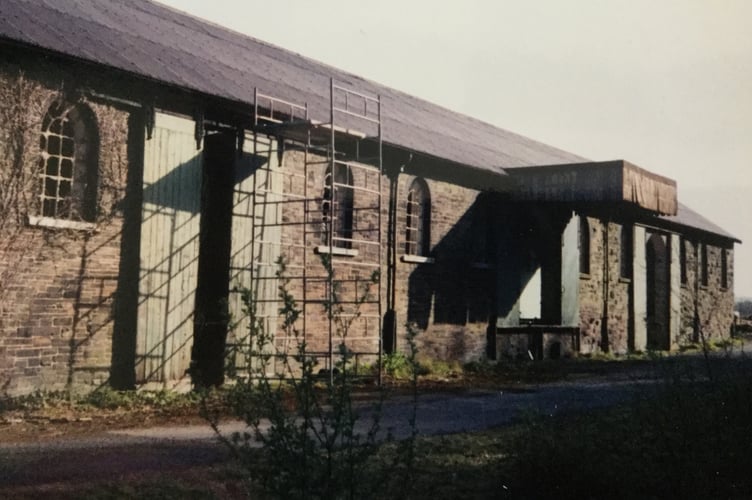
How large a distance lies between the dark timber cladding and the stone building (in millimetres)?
51

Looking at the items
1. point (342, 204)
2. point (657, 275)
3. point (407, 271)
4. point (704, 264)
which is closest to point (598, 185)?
point (407, 271)

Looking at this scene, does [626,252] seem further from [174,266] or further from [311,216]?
[174,266]

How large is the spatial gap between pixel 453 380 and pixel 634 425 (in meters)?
6.85

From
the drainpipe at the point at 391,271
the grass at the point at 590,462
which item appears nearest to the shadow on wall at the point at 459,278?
the drainpipe at the point at 391,271

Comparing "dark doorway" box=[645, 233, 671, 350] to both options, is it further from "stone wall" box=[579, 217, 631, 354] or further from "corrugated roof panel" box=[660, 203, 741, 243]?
"stone wall" box=[579, 217, 631, 354]

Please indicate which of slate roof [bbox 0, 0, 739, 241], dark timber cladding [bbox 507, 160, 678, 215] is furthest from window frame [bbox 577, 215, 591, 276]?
dark timber cladding [bbox 507, 160, 678, 215]

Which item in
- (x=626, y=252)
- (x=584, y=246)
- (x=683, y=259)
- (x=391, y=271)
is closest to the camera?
(x=391, y=271)

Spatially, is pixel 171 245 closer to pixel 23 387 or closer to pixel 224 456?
pixel 23 387

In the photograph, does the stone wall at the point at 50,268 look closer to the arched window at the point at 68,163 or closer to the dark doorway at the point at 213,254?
the arched window at the point at 68,163

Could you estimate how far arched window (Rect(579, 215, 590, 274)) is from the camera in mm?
23266

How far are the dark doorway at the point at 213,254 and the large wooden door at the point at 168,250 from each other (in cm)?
23

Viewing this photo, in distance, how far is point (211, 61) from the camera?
568 inches

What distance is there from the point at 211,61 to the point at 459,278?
25.1 feet

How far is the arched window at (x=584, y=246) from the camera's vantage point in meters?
23.3
